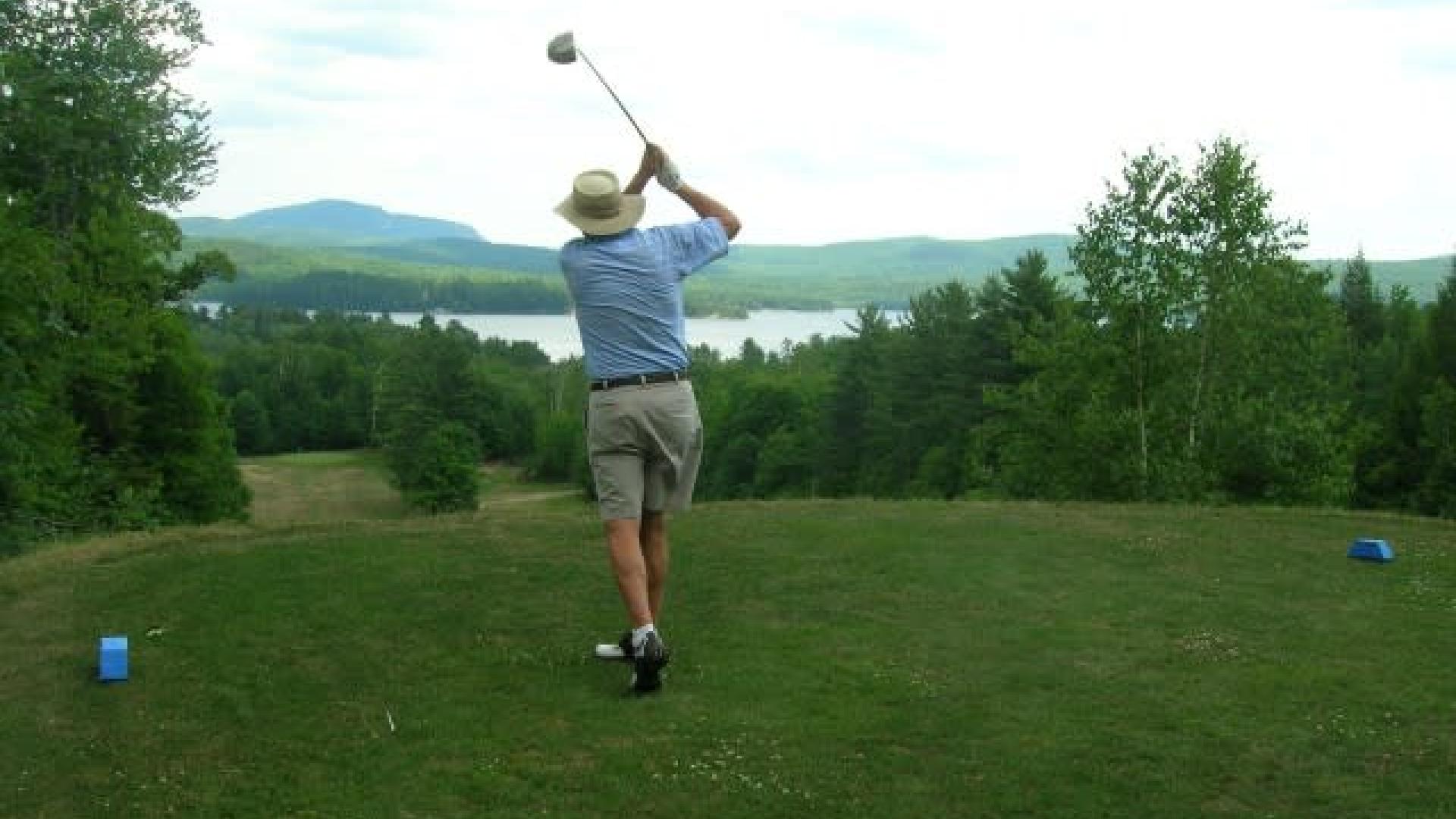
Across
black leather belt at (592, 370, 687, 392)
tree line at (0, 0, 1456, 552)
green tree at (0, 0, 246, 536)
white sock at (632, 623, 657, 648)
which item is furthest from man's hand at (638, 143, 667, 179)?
green tree at (0, 0, 246, 536)

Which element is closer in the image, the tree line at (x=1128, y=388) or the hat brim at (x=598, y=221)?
the hat brim at (x=598, y=221)

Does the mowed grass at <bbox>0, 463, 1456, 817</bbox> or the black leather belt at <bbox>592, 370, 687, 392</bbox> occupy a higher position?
the black leather belt at <bbox>592, 370, 687, 392</bbox>

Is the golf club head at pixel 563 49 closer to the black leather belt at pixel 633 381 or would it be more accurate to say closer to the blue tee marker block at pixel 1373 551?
the black leather belt at pixel 633 381

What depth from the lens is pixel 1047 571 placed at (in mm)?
10195

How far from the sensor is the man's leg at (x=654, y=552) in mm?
7637

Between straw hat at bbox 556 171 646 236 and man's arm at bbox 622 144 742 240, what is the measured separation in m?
0.25

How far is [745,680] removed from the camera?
7258 mm

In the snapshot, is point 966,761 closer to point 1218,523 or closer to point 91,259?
point 1218,523

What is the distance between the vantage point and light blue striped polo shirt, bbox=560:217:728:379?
7273 millimetres

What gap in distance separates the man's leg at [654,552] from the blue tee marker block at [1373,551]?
6397 millimetres

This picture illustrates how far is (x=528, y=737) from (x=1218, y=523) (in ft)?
28.7

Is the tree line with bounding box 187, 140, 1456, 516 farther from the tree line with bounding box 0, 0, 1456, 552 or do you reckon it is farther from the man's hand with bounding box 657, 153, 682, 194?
the man's hand with bounding box 657, 153, 682, 194

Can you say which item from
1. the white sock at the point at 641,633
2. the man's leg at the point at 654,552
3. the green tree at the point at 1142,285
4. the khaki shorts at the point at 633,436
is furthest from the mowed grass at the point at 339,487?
the white sock at the point at 641,633

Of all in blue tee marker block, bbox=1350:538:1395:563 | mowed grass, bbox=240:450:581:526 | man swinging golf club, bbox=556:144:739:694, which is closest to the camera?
man swinging golf club, bbox=556:144:739:694
